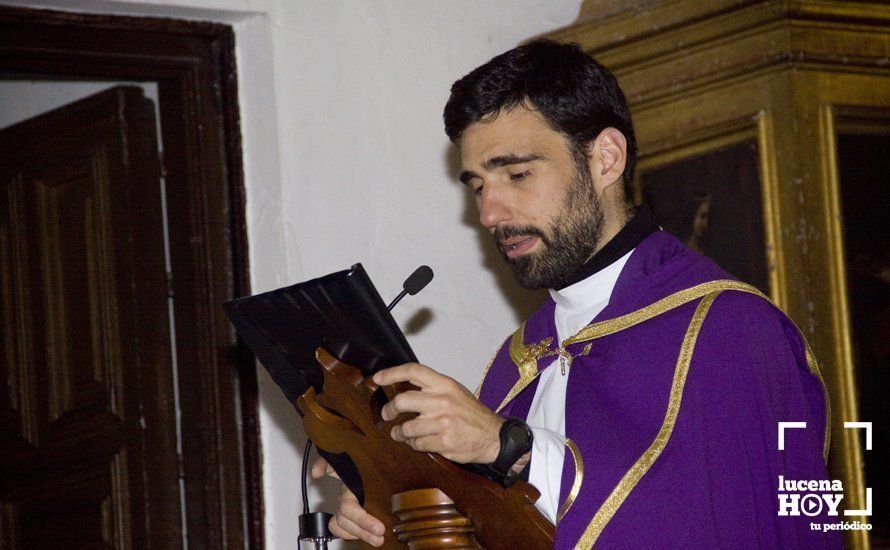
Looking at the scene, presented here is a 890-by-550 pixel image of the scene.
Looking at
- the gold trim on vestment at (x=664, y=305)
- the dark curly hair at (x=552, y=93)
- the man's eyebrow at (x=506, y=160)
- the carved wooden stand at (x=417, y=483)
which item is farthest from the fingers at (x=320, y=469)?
the dark curly hair at (x=552, y=93)

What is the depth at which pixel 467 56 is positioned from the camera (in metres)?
4.16

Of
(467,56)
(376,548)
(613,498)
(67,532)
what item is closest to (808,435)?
(613,498)

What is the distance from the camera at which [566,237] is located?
2795mm

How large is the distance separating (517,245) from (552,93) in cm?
36

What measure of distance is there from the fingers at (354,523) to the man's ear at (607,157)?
2.97 ft

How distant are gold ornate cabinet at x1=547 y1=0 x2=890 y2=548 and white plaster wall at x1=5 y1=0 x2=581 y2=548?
2.81 ft

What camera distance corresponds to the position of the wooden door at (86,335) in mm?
3951

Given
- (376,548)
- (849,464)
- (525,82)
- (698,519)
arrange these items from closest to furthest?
(698,519)
(376,548)
(525,82)
(849,464)

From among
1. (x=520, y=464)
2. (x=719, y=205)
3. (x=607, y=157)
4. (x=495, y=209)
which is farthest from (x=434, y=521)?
(x=719, y=205)

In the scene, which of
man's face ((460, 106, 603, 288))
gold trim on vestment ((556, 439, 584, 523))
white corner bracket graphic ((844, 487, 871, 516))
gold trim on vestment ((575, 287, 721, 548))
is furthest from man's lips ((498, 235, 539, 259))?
white corner bracket graphic ((844, 487, 871, 516))

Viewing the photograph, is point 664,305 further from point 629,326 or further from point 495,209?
point 495,209

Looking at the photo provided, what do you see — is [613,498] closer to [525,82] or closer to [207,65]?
[525,82]

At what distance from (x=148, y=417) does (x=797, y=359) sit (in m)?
2.15

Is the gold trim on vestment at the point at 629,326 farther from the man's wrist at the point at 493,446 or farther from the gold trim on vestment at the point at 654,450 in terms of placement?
the man's wrist at the point at 493,446
